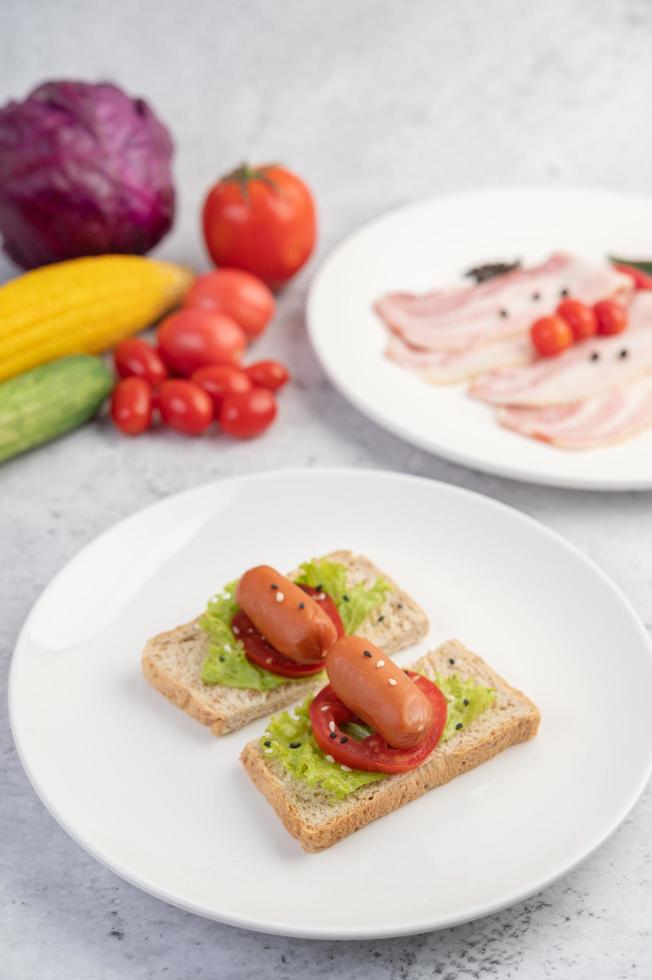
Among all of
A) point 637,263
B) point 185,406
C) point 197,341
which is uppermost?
point 197,341

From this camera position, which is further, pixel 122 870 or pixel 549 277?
pixel 549 277

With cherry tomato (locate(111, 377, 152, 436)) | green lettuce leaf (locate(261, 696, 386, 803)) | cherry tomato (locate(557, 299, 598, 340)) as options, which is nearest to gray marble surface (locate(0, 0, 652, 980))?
cherry tomato (locate(111, 377, 152, 436))

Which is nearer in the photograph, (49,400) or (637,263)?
(49,400)

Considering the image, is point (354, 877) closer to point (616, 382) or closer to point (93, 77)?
point (616, 382)

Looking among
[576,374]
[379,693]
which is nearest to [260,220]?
[576,374]

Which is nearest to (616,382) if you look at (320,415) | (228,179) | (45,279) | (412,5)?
(320,415)

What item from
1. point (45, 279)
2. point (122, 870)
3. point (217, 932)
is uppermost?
point (45, 279)

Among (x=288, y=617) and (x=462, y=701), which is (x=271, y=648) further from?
(x=462, y=701)
